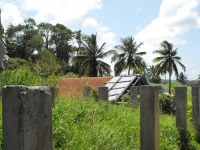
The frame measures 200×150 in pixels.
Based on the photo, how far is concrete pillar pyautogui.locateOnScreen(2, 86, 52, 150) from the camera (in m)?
1.87

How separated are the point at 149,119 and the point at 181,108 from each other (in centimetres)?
376

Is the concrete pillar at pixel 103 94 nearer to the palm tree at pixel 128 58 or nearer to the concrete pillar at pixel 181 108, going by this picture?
the concrete pillar at pixel 181 108

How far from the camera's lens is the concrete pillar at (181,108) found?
8586 mm

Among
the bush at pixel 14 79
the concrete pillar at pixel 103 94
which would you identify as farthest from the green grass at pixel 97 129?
the bush at pixel 14 79

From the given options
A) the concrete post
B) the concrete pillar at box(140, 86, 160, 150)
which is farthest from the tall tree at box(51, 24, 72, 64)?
the concrete pillar at box(140, 86, 160, 150)

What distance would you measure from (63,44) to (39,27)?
436 centimetres

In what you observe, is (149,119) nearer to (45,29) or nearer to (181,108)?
(181,108)

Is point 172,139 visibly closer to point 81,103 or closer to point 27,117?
point 81,103

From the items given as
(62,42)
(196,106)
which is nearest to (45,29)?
(62,42)

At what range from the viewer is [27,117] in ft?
6.20

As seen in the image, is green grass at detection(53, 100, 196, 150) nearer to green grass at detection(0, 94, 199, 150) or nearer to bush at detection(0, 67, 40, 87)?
green grass at detection(0, 94, 199, 150)

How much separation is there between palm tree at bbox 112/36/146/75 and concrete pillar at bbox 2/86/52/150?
5130cm

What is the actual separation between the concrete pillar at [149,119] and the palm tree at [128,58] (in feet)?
158

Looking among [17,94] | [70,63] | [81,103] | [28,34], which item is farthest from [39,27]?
[17,94]
